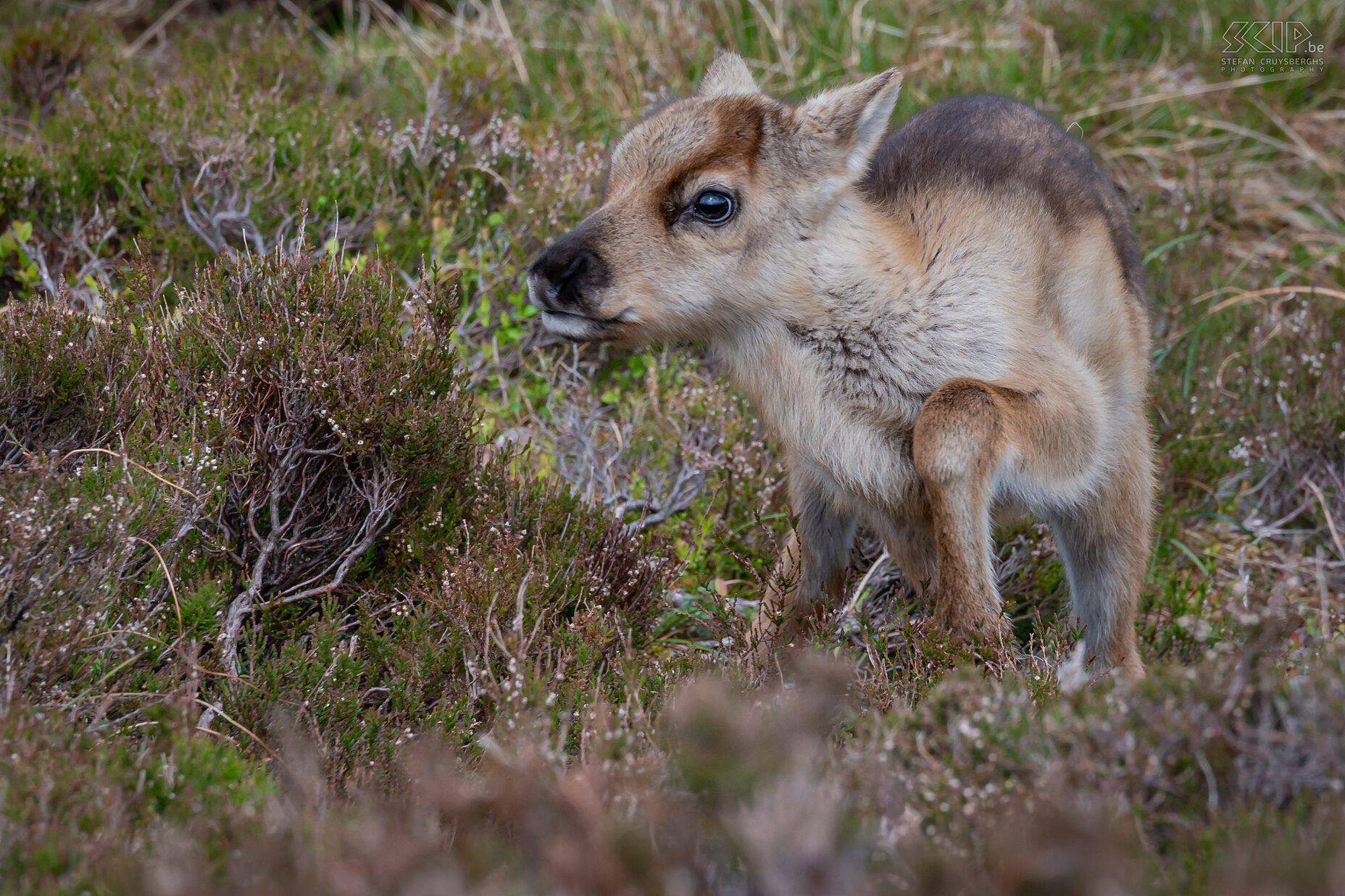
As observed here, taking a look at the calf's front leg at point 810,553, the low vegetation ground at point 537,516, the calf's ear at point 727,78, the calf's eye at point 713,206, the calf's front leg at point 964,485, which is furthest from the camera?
the calf's ear at point 727,78

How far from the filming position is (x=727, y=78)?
5082 millimetres

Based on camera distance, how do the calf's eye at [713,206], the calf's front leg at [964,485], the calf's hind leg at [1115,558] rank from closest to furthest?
1. the calf's front leg at [964,485]
2. the calf's eye at [713,206]
3. the calf's hind leg at [1115,558]

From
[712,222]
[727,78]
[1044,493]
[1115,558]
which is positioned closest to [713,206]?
[712,222]

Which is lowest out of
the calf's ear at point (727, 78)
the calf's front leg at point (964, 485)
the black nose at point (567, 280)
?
the calf's front leg at point (964, 485)

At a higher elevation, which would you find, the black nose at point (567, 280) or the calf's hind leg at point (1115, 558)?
the black nose at point (567, 280)

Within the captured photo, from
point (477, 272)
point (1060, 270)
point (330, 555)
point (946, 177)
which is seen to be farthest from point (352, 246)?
point (1060, 270)

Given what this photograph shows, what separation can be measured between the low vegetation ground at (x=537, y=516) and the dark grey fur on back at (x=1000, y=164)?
1.35 metres

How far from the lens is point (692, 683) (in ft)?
10.8

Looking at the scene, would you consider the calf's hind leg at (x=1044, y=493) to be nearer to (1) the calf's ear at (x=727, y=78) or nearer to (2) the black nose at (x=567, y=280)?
(2) the black nose at (x=567, y=280)

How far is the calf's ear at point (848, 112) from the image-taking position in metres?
4.25

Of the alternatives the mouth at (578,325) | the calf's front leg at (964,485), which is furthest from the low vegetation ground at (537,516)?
the mouth at (578,325)

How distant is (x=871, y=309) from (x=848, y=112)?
2.40 feet

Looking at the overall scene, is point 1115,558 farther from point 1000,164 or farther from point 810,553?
point 1000,164

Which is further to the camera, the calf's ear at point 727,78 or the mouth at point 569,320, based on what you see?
the calf's ear at point 727,78
